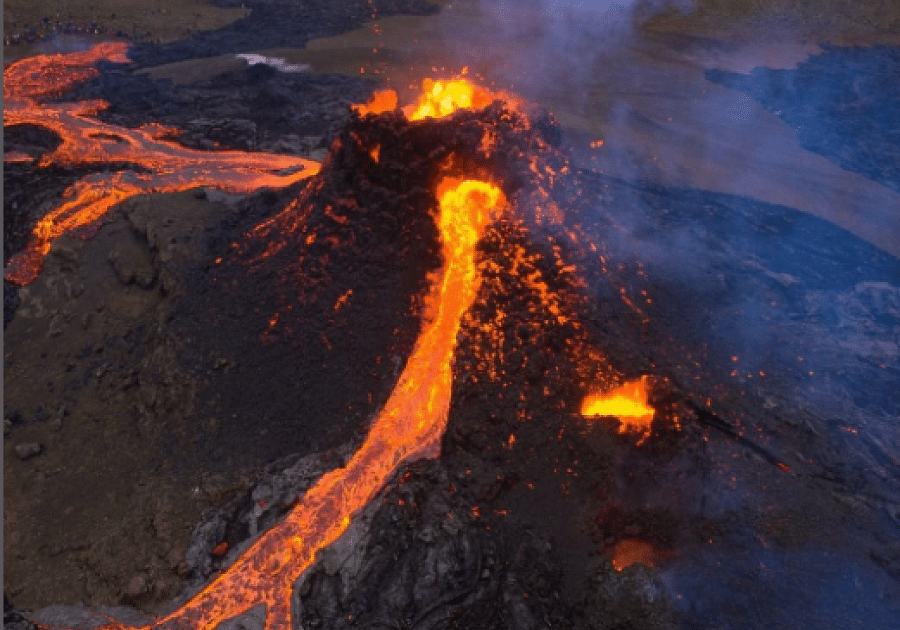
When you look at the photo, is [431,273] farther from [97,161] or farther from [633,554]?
[97,161]

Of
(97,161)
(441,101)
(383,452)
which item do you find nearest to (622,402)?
(383,452)

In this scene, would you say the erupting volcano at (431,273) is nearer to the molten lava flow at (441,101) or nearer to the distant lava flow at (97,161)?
the molten lava flow at (441,101)

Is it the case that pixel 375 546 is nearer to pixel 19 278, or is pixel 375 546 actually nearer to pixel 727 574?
pixel 727 574

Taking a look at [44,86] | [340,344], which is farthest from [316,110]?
[340,344]

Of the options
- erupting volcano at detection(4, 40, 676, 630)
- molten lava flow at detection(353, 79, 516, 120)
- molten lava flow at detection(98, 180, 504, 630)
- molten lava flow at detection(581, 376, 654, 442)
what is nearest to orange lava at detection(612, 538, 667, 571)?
erupting volcano at detection(4, 40, 676, 630)

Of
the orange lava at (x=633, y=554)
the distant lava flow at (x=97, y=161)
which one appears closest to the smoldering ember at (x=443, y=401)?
the orange lava at (x=633, y=554)

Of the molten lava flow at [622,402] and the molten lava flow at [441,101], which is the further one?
the molten lava flow at [441,101]
